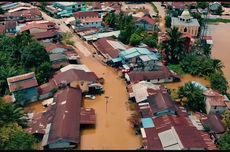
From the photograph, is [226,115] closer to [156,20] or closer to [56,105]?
[56,105]

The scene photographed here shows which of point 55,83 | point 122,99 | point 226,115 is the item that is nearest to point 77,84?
point 55,83

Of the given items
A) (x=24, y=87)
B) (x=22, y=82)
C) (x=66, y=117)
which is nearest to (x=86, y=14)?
(x=22, y=82)

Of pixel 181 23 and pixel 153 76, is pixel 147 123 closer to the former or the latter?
pixel 153 76

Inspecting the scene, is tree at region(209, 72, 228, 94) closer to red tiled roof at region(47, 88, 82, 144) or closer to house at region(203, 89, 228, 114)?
house at region(203, 89, 228, 114)

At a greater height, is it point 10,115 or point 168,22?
point 168,22

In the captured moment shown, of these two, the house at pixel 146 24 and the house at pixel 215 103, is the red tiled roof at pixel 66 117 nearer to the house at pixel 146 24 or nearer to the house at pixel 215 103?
the house at pixel 215 103

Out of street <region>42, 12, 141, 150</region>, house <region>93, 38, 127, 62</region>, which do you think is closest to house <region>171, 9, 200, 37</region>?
house <region>93, 38, 127, 62</region>

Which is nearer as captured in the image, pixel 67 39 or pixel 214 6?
pixel 67 39
